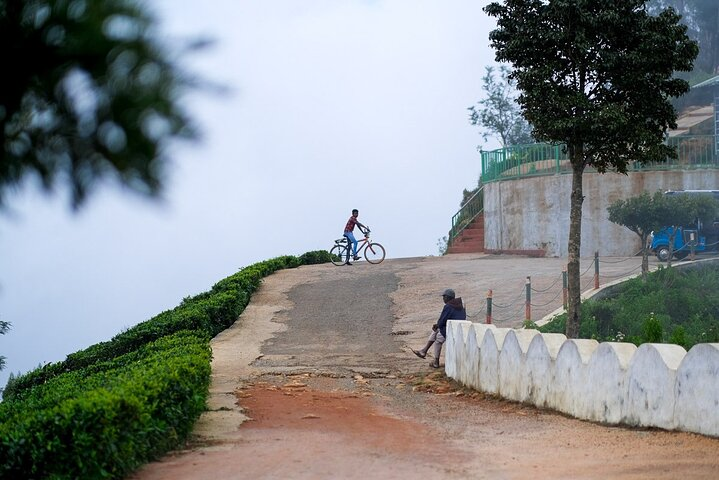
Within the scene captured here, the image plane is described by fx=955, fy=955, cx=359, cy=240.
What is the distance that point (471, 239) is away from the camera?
3591 centimetres

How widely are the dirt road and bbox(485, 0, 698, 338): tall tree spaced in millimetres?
4222

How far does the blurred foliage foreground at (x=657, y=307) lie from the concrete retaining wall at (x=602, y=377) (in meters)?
4.75

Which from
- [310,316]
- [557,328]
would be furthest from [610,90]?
[310,316]

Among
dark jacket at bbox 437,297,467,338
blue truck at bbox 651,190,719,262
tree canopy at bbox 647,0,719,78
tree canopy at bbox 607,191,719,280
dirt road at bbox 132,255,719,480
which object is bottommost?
dirt road at bbox 132,255,719,480

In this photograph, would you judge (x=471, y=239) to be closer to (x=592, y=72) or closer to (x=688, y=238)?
(x=688, y=238)

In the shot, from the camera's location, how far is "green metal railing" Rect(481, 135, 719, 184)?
2973 cm

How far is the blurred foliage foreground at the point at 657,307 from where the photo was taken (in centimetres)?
1805

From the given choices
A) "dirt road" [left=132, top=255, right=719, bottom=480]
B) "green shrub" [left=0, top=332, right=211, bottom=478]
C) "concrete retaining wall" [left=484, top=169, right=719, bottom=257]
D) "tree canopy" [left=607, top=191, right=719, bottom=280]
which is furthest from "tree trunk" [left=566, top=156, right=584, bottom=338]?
"concrete retaining wall" [left=484, top=169, right=719, bottom=257]

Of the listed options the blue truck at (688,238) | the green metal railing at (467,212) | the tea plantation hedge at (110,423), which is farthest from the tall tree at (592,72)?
the green metal railing at (467,212)

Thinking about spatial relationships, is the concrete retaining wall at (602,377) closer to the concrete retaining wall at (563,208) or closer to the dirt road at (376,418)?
the dirt road at (376,418)

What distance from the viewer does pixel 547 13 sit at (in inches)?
625

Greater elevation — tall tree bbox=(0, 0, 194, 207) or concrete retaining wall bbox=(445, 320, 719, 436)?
tall tree bbox=(0, 0, 194, 207)

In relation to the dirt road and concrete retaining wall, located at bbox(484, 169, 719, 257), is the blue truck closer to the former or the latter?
concrete retaining wall, located at bbox(484, 169, 719, 257)

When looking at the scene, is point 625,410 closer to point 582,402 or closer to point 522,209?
point 582,402
